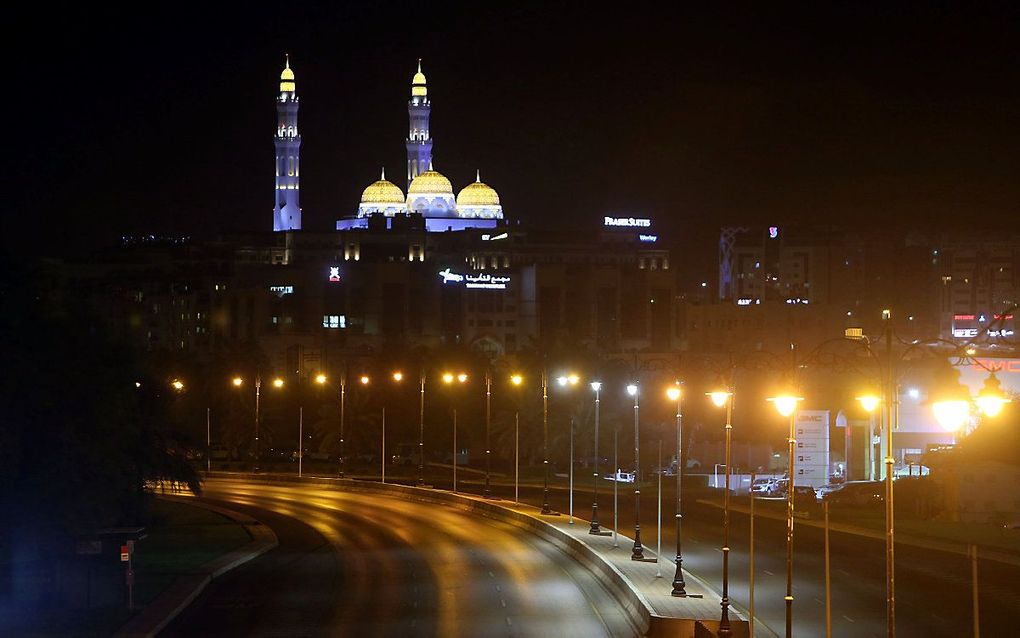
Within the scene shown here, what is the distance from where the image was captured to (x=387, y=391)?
123312 mm

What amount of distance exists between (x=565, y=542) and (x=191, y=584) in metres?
15.3

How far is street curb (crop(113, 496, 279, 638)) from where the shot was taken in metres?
39.5

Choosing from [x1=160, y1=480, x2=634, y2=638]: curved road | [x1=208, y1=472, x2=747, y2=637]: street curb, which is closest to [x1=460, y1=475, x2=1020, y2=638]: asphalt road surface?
[x1=208, y1=472, x2=747, y2=637]: street curb

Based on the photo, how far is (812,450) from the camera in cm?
8569

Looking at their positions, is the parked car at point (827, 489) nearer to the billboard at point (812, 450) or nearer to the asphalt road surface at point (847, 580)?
the billboard at point (812, 450)

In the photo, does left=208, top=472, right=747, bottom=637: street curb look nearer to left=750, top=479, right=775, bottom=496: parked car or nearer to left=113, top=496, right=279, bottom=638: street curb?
left=113, top=496, right=279, bottom=638: street curb

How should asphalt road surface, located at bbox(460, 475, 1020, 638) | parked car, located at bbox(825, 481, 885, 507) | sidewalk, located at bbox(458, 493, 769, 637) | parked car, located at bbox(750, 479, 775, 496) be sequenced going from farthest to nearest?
1. parked car, located at bbox(750, 479, 775, 496)
2. parked car, located at bbox(825, 481, 885, 507)
3. asphalt road surface, located at bbox(460, 475, 1020, 638)
4. sidewalk, located at bbox(458, 493, 769, 637)

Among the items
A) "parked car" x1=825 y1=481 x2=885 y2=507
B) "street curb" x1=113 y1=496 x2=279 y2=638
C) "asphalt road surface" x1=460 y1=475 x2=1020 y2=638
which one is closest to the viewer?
"street curb" x1=113 y1=496 x2=279 y2=638

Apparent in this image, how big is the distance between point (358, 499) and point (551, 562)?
31.9 metres

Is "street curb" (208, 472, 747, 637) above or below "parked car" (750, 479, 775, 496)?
below

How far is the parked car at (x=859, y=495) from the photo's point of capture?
78.2 metres

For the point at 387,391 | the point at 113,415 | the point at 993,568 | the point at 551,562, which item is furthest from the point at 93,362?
the point at 387,391

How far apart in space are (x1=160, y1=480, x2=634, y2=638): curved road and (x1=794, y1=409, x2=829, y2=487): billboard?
20087 millimetres

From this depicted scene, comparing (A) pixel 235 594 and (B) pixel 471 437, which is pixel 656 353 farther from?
(A) pixel 235 594
